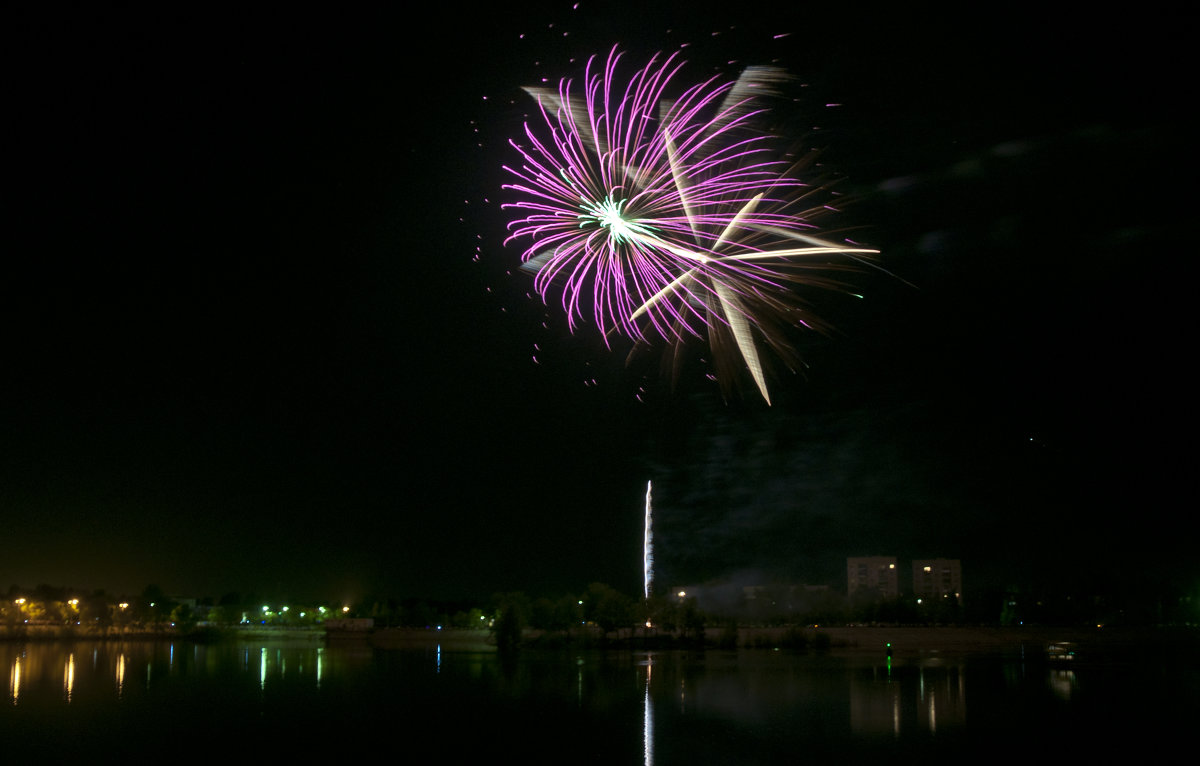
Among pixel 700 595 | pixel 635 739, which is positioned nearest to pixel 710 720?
pixel 635 739

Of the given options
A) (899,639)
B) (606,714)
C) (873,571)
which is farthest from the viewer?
(873,571)

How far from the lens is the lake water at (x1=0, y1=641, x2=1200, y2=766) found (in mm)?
12398

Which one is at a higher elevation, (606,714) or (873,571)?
(606,714)

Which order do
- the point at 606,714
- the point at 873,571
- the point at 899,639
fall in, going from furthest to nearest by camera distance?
1. the point at 873,571
2. the point at 899,639
3. the point at 606,714

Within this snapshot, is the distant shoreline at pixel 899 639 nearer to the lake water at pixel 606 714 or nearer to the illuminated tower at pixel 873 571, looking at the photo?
the lake water at pixel 606 714

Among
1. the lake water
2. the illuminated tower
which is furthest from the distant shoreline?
the illuminated tower

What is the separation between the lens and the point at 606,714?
16.5 meters

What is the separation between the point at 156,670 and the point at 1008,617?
51.6 metres

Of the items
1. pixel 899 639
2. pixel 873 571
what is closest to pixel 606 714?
pixel 899 639

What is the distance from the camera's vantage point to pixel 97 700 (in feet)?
62.5

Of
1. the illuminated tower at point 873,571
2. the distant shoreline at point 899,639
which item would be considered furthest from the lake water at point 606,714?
the illuminated tower at point 873,571

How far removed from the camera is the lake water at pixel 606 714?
12398 mm

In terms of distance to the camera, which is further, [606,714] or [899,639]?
[899,639]

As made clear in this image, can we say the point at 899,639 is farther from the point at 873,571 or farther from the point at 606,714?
the point at 873,571
